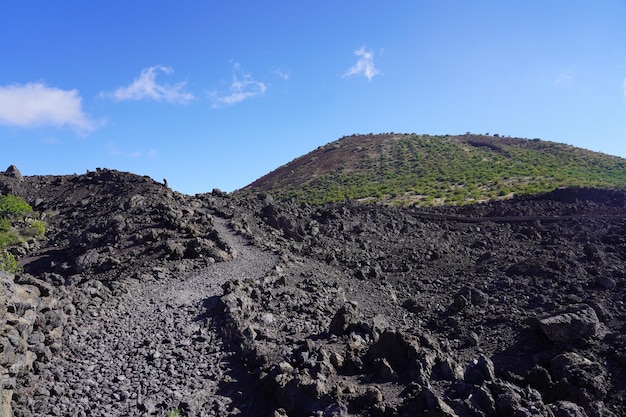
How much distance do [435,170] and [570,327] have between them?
54.0 metres

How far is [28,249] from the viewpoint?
25.2 metres

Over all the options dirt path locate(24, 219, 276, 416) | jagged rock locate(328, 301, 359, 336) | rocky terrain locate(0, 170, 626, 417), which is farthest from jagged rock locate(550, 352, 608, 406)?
dirt path locate(24, 219, 276, 416)

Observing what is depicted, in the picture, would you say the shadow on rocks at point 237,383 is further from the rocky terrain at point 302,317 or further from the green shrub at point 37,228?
the green shrub at point 37,228

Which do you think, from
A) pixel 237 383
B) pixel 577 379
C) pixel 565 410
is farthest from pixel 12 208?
pixel 565 410

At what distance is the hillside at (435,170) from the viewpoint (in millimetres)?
53344

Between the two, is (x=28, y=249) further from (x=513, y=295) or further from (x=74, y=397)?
(x=513, y=295)

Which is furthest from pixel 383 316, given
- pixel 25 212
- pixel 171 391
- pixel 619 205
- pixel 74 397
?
pixel 619 205

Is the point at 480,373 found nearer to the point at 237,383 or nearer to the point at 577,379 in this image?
the point at 577,379

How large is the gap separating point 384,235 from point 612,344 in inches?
671

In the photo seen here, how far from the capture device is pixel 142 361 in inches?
454

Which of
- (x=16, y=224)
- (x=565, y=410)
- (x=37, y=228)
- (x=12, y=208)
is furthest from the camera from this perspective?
(x=12, y=208)

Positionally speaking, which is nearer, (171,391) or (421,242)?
(171,391)

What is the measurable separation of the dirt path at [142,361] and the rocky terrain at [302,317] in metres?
0.05

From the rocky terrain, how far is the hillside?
2344 centimetres
